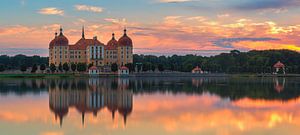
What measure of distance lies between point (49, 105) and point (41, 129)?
295 inches

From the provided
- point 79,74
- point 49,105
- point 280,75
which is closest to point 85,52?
point 79,74

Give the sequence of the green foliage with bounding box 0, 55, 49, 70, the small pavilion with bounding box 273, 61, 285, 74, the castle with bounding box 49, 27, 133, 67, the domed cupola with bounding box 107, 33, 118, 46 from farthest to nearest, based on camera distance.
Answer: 1. the green foliage with bounding box 0, 55, 49, 70
2. the domed cupola with bounding box 107, 33, 118, 46
3. the small pavilion with bounding box 273, 61, 285, 74
4. the castle with bounding box 49, 27, 133, 67

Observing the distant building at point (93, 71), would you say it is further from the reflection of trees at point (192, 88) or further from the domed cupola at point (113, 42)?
the reflection of trees at point (192, 88)

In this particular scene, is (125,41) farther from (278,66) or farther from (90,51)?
(278,66)

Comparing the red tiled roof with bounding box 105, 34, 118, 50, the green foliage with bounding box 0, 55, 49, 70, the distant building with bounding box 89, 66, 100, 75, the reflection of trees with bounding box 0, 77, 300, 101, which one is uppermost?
the red tiled roof with bounding box 105, 34, 118, 50

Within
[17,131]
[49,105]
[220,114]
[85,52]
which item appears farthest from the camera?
[85,52]

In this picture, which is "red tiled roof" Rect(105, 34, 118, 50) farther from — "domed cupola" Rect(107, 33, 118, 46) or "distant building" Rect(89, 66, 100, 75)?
"distant building" Rect(89, 66, 100, 75)

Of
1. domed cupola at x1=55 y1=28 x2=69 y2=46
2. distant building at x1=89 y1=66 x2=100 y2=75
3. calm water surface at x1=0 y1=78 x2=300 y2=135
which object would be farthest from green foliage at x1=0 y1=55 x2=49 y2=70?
calm water surface at x1=0 y1=78 x2=300 y2=135

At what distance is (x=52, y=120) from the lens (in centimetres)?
1533

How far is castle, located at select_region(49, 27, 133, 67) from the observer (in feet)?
255

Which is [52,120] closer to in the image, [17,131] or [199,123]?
[17,131]

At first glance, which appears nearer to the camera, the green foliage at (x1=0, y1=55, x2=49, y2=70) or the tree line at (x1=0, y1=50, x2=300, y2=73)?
the tree line at (x1=0, y1=50, x2=300, y2=73)

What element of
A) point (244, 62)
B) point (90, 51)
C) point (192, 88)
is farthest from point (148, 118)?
point (244, 62)

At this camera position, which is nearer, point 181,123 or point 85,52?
point 181,123
